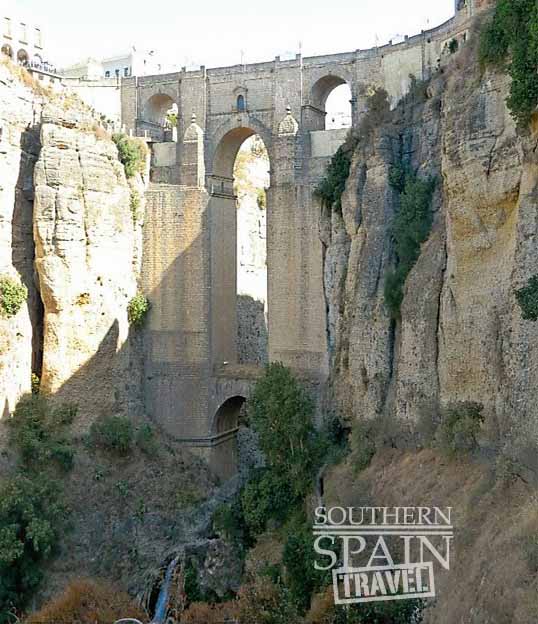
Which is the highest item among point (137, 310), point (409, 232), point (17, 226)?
point (17, 226)

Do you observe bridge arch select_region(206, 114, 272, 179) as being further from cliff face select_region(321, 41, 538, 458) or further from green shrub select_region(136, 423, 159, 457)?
green shrub select_region(136, 423, 159, 457)

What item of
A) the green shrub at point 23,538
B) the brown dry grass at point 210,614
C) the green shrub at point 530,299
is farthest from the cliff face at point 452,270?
the green shrub at point 23,538

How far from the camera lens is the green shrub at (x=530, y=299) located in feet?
43.8

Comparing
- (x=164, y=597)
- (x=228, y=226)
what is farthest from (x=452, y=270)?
(x=228, y=226)

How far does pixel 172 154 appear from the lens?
28.4m

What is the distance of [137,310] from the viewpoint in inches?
1061

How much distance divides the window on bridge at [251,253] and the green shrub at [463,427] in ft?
49.8

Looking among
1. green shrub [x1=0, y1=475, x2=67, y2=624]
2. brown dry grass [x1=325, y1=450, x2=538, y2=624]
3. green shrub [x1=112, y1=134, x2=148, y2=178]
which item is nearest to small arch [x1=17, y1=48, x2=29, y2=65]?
green shrub [x1=112, y1=134, x2=148, y2=178]

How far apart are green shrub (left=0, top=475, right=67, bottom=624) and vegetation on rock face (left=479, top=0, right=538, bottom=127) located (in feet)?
43.5

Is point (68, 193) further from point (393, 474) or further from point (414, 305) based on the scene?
point (393, 474)

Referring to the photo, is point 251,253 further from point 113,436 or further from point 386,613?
point 386,613

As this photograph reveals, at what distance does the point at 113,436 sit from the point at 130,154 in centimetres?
866

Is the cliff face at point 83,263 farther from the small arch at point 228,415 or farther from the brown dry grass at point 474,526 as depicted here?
the brown dry grass at point 474,526

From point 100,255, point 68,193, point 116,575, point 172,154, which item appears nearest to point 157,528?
point 116,575
